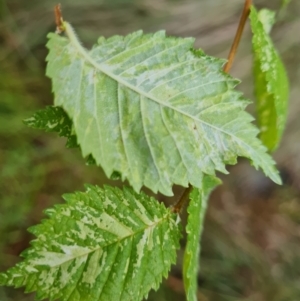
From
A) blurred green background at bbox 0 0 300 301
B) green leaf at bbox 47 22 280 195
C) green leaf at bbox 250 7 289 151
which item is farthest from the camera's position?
blurred green background at bbox 0 0 300 301

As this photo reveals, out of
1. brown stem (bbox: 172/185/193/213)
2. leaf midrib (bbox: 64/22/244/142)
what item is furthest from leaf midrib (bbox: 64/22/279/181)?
brown stem (bbox: 172/185/193/213)

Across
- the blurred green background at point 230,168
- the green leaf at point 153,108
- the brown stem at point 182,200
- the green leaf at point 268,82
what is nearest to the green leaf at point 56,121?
the green leaf at point 153,108

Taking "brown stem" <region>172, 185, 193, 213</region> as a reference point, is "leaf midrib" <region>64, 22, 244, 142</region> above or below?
above

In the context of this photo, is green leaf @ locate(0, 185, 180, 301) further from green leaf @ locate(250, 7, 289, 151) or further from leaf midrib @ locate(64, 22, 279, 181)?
green leaf @ locate(250, 7, 289, 151)

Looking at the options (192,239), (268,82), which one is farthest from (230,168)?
(192,239)

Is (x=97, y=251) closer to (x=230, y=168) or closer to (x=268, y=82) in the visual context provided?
(x=268, y=82)

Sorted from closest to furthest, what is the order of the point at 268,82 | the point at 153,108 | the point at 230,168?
1. the point at 153,108
2. the point at 268,82
3. the point at 230,168

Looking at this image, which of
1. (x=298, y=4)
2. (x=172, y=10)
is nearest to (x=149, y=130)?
(x=172, y=10)
